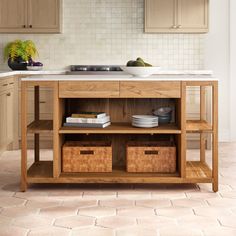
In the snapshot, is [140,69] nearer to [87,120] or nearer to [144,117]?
[144,117]

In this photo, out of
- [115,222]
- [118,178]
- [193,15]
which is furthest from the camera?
[193,15]

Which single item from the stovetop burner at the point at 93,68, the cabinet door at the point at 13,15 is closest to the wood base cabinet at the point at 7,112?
the cabinet door at the point at 13,15

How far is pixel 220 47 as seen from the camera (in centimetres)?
753

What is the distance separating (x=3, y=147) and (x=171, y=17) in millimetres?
2574

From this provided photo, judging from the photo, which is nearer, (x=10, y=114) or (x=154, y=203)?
(x=154, y=203)

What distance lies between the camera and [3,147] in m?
6.23

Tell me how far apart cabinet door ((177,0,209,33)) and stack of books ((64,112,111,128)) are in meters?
2.78

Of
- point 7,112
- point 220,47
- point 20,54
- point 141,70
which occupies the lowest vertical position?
point 7,112


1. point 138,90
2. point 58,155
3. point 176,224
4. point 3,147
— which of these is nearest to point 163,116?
point 138,90

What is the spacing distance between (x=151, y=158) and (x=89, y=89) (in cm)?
77

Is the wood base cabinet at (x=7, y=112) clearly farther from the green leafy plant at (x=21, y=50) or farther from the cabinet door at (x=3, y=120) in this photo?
the green leafy plant at (x=21, y=50)

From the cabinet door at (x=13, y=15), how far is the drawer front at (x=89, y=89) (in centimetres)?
281

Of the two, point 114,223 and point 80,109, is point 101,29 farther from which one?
point 114,223

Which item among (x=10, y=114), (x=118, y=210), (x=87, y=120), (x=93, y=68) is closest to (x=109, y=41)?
(x=93, y=68)
